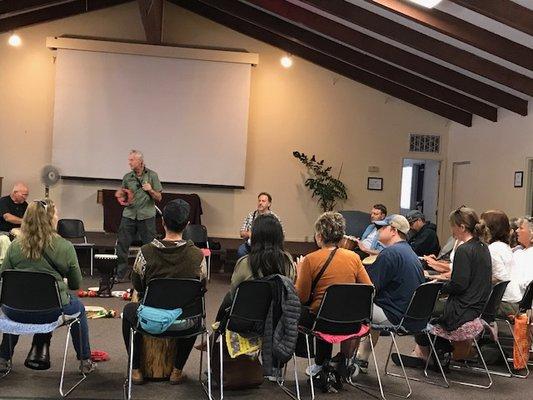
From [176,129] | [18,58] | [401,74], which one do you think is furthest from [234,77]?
[18,58]

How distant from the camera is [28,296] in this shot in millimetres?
3539

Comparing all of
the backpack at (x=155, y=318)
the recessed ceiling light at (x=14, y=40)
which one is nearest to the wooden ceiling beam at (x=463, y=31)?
the backpack at (x=155, y=318)

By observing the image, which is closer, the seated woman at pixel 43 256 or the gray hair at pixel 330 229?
the seated woman at pixel 43 256

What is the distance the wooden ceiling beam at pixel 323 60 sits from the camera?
997 centimetres

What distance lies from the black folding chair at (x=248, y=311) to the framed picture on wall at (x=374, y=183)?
23.6ft

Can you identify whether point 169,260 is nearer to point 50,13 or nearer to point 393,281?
point 393,281

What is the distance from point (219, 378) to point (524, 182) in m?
→ 5.96

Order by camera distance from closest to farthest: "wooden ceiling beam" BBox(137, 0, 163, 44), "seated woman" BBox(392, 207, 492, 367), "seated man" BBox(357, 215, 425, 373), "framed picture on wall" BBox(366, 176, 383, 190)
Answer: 1. "seated man" BBox(357, 215, 425, 373)
2. "seated woman" BBox(392, 207, 492, 367)
3. "wooden ceiling beam" BBox(137, 0, 163, 44)
4. "framed picture on wall" BBox(366, 176, 383, 190)

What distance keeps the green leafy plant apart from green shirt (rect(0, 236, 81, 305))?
6.68 metres

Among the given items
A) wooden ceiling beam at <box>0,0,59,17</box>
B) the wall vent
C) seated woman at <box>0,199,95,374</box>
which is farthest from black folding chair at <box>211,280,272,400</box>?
the wall vent

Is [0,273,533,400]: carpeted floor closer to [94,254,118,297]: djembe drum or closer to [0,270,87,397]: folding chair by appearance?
[0,270,87,397]: folding chair

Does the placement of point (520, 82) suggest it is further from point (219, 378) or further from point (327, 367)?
point (219, 378)

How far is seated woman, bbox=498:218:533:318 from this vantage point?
4816 millimetres

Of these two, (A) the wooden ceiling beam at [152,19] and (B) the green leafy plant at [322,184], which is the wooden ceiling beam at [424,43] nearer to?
(A) the wooden ceiling beam at [152,19]
